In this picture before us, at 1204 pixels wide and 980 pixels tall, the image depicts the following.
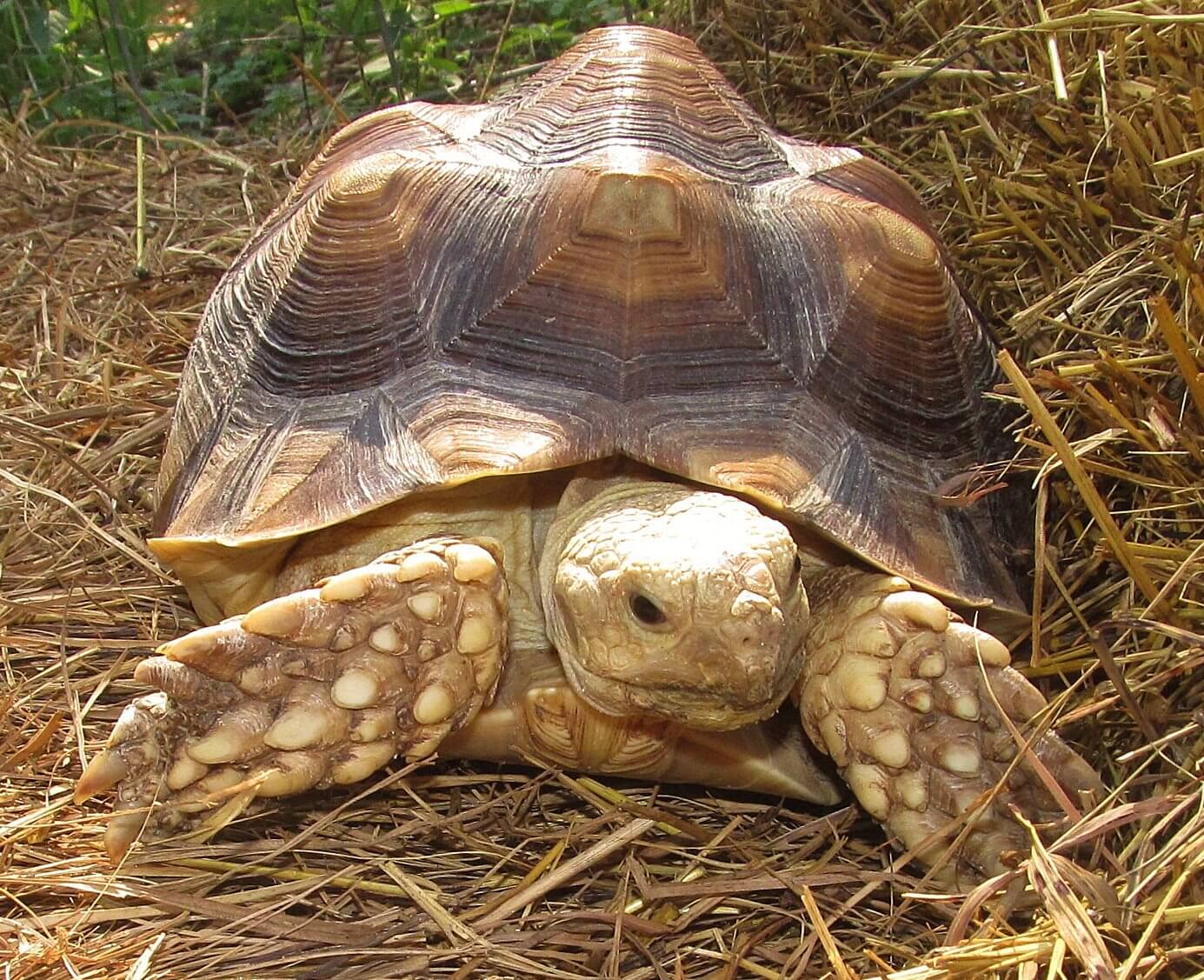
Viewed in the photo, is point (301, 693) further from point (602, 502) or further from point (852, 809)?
point (852, 809)

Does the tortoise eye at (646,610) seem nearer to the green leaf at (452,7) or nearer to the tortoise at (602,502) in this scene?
the tortoise at (602,502)

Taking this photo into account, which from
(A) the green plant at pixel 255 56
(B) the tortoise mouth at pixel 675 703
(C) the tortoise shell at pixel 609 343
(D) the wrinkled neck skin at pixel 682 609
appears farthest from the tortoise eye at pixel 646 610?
(A) the green plant at pixel 255 56

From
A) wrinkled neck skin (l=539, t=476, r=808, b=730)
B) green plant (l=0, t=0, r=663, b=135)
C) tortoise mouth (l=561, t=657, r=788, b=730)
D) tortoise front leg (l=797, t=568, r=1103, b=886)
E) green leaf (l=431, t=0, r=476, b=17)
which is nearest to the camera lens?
wrinkled neck skin (l=539, t=476, r=808, b=730)

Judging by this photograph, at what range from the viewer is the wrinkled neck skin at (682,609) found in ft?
6.93

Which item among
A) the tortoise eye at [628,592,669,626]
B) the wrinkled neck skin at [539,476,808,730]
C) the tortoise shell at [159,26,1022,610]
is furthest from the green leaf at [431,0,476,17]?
the tortoise eye at [628,592,669,626]

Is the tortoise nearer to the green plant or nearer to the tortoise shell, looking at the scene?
the tortoise shell

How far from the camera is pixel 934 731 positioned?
96.2 inches

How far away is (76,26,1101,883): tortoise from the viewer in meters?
2.33

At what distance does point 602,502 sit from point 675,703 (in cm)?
45

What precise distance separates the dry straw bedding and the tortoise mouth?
0.99 ft

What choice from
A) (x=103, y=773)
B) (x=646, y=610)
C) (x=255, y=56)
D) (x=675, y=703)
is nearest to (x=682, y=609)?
(x=646, y=610)

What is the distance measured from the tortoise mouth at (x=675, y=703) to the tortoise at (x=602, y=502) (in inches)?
0.4

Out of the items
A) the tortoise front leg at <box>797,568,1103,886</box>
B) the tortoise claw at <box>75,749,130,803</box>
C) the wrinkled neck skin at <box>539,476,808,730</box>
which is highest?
the wrinkled neck skin at <box>539,476,808,730</box>

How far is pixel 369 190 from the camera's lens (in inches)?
113
